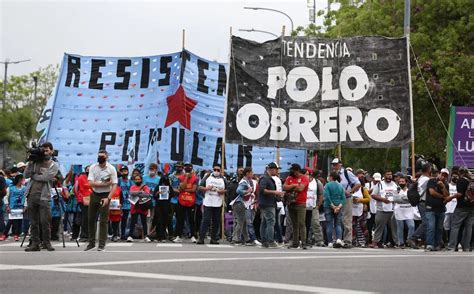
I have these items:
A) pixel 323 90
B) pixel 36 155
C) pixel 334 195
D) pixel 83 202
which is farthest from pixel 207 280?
pixel 323 90

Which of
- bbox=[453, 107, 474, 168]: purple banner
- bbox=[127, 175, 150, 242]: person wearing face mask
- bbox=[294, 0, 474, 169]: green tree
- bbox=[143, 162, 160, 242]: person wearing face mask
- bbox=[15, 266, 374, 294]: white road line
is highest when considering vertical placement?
bbox=[294, 0, 474, 169]: green tree

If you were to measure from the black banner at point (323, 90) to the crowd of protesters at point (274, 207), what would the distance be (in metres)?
1.82

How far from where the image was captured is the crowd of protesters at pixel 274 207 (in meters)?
21.5

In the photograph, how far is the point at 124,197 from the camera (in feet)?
76.7

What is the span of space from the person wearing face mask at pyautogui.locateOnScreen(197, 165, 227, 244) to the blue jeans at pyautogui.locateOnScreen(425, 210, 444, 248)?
14.9 feet

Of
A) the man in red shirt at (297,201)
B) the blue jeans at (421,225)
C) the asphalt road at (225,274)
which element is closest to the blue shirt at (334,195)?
A: the man in red shirt at (297,201)

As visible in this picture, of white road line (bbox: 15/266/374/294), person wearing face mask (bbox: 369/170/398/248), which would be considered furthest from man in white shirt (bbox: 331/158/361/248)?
white road line (bbox: 15/266/374/294)

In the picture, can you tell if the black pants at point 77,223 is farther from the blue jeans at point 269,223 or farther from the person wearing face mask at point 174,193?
the blue jeans at point 269,223

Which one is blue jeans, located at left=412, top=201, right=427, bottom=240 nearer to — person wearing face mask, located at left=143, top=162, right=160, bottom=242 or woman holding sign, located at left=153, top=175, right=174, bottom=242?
woman holding sign, located at left=153, top=175, right=174, bottom=242

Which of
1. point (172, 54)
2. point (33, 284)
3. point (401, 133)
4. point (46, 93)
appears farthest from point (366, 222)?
point (46, 93)

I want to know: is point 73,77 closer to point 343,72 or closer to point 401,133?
point 343,72

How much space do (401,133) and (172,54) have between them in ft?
20.6

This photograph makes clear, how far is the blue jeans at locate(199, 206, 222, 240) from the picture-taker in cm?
2233

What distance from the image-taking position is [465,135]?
27250mm
